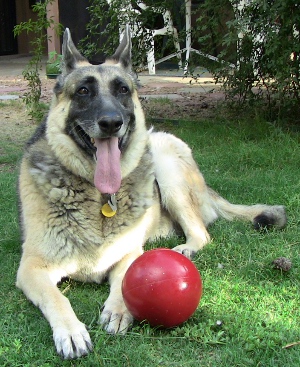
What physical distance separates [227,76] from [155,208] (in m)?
3.52

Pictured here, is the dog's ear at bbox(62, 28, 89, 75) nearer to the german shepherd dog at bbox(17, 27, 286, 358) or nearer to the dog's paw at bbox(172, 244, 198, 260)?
the german shepherd dog at bbox(17, 27, 286, 358)

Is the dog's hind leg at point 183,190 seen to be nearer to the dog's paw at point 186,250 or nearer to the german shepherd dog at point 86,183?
the dog's paw at point 186,250

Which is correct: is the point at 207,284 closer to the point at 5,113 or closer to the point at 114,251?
the point at 114,251

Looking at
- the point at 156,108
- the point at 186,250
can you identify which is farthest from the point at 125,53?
the point at 156,108

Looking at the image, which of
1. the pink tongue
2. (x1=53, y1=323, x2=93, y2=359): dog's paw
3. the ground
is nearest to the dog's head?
the pink tongue

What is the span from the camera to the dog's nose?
9.55 ft

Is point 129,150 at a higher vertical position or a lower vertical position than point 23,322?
higher

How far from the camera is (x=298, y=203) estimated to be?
437 cm

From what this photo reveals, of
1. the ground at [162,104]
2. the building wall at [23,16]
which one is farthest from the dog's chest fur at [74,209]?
the building wall at [23,16]

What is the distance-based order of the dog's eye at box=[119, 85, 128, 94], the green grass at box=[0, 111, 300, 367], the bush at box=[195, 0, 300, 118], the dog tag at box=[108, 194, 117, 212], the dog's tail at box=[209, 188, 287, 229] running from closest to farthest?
the green grass at box=[0, 111, 300, 367] → the dog tag at box=[108, 194, 117, 212] → the dog's eye at box=[119, 85, 128, 94] → the dog's tail at box=[209, 188, 287, 229] → the bush at box=[195, 0, 300, 118]

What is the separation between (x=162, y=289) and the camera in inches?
94.7

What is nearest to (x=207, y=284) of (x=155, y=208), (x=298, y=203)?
(x=155, y=208)

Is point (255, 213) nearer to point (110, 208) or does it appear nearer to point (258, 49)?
point (110, 208)

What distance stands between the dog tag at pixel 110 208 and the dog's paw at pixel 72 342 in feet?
2.76
